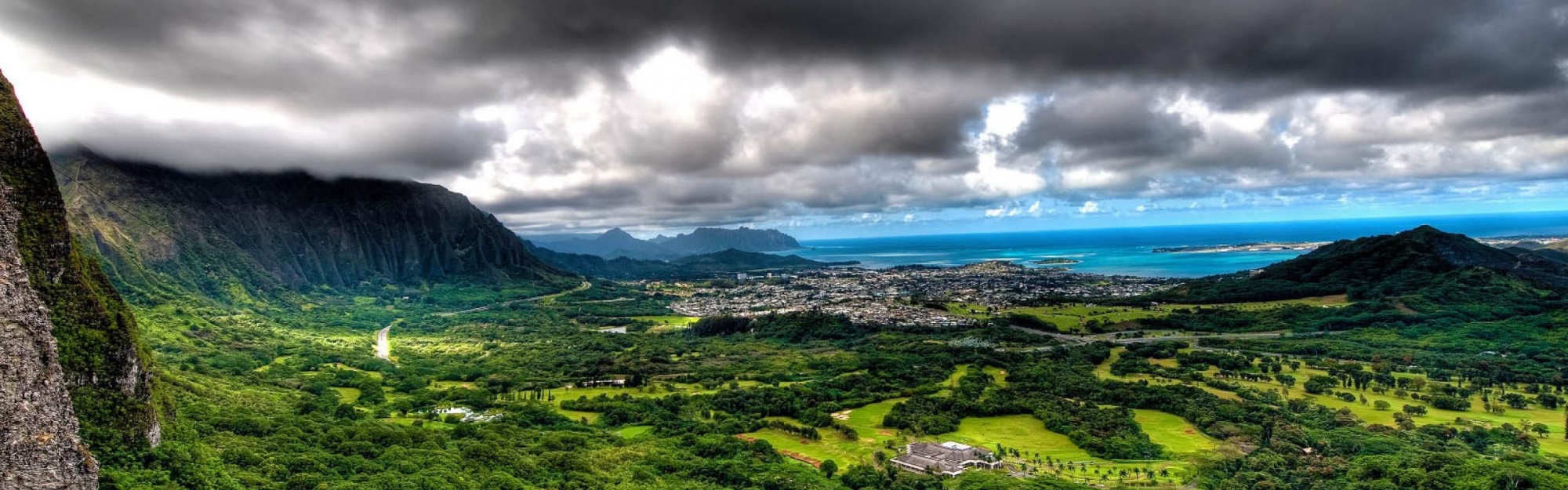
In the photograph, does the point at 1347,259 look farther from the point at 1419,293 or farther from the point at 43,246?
the point at 43,246

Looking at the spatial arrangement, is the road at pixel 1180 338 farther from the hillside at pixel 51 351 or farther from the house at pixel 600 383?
the hillside at pixel 51 351

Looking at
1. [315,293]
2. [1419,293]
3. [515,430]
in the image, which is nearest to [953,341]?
[515,430]

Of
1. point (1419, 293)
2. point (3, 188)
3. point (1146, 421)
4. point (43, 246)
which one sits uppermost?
point (3, 188)

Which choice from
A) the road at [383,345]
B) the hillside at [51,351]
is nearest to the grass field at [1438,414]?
the hillside at [51,351]

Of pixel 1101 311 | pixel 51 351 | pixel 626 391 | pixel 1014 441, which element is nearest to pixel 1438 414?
pixel 1014 441

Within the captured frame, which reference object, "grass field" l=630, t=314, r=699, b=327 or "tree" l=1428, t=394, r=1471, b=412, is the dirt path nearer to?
"grass field" l=630, t=314, r=699, b=327
